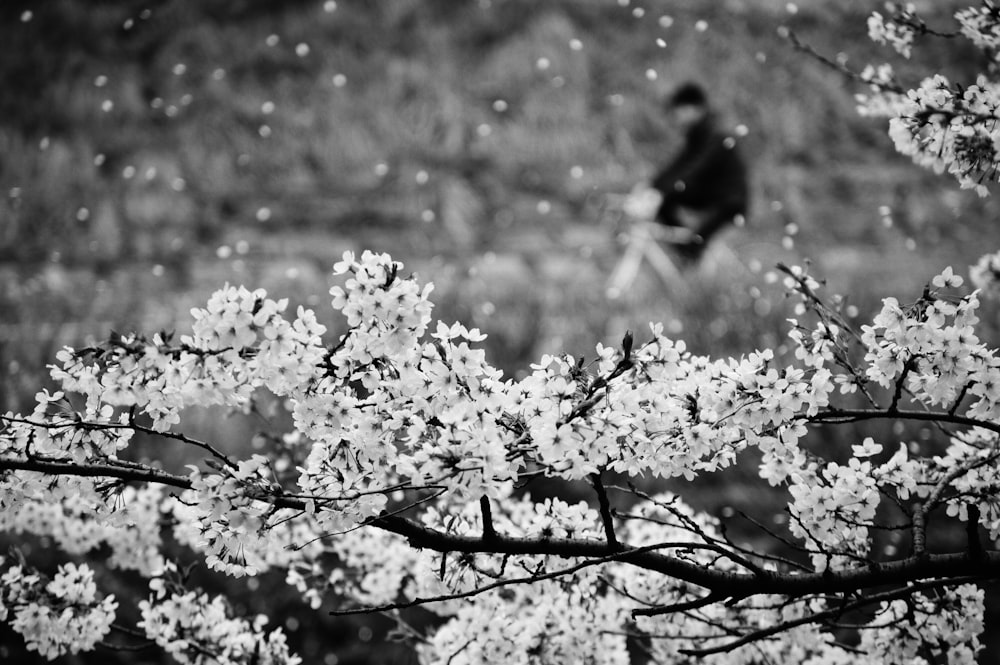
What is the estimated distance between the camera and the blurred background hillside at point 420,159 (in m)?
4.85

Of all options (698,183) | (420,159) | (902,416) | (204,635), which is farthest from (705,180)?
(204,635)

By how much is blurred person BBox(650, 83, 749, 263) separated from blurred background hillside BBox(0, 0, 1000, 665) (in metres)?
0.17

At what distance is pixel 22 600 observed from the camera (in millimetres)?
1856

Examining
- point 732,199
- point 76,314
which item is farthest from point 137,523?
point 732,199

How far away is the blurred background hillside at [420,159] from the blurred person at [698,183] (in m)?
A: 0.17

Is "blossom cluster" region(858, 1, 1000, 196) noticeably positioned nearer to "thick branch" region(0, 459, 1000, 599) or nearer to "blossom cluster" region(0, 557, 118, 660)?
"thick branch" region(0, 459, 1000, 599)

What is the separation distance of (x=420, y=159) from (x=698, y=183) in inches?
73.4

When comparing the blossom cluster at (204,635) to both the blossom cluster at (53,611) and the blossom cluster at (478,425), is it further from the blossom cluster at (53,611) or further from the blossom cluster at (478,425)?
the blossom cluster at (478,425)

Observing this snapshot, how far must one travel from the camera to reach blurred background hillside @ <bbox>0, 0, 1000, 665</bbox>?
4848 millimetres

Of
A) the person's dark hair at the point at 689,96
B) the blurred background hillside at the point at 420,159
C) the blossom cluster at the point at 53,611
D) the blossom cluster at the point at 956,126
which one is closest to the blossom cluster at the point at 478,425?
the blossom cluster at the point at 956,126

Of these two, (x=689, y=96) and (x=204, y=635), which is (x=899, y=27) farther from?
(x=689, y=96)

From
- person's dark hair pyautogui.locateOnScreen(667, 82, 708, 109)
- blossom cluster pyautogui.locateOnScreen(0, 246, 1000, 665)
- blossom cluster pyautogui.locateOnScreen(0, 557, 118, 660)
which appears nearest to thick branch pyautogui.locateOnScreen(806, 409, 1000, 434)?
blossom cluster pyautogui.locateOnScreen(0, 246, 1000, 665)

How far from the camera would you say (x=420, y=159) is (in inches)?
209

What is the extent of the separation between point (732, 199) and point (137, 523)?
165 inches
